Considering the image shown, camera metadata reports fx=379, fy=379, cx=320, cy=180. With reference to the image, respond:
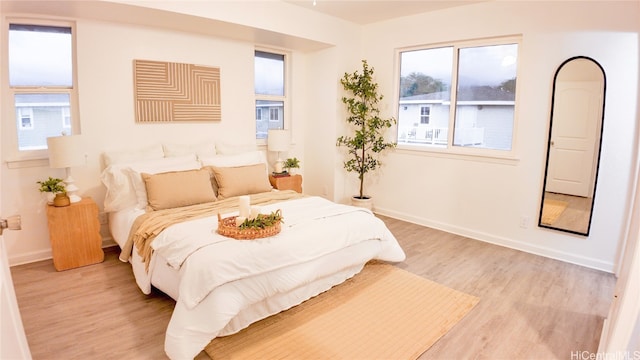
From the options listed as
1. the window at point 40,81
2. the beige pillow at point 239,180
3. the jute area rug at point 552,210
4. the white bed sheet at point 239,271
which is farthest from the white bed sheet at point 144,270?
the jute area rug at point 552,210

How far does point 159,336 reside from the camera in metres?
2.38

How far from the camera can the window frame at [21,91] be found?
3238 mm

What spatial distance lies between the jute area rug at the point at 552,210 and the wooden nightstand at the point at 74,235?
4.29 meters

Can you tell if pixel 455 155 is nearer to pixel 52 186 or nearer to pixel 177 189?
pixel 177 189

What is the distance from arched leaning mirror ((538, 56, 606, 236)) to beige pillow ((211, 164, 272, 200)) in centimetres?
287

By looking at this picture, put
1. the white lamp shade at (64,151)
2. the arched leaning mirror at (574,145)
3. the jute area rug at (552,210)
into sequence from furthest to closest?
1. the jute area rug at (552,210)
2. the arched leaning mirror at (574,145)
3. the white lamp shade at (64,151)

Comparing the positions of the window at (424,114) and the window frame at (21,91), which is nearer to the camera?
the window frame at (21,91)

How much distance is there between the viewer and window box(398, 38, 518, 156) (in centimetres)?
410

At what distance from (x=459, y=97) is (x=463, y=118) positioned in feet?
0.83

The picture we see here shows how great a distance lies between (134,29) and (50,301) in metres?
2.59

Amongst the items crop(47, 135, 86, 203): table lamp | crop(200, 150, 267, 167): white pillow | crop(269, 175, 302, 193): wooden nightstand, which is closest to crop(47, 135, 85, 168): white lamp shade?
crop(47, 135, 86, 203): table lamp

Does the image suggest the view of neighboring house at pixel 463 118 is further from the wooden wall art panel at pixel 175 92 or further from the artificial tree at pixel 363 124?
the wooden wall art panel at pixel 175 92

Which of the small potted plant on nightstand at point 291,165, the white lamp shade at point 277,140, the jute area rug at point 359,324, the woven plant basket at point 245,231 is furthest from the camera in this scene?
the small potted plant on nightstand at point 291,165

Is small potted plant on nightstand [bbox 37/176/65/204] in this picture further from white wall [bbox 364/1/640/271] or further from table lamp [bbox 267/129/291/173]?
white wall [bbox 364/1/640/271]
